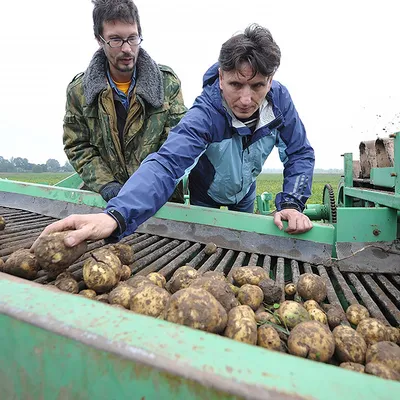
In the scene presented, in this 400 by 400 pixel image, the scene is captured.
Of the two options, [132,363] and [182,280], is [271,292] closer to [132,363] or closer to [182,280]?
[182,280]

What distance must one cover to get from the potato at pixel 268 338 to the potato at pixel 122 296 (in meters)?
0.57

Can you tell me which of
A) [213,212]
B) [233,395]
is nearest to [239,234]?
[213,212]

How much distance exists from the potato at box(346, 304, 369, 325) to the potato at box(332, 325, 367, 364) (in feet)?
0.74

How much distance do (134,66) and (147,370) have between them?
2917 millimetres

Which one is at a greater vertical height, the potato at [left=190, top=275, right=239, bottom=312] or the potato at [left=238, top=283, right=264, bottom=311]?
the potato at [left=190, top=275, right=239, bottom=312]

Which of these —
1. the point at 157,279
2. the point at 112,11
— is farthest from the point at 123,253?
the point at 112,11

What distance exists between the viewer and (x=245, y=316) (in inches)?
54.1

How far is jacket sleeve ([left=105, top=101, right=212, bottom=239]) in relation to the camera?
1.79 meters

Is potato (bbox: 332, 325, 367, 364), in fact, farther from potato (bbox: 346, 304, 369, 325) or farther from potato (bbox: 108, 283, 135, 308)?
potato (bbox: 108, 283, 135, 308)

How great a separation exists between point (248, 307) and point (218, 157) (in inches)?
59.5

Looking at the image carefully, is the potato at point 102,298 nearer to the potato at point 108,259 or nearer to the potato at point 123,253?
the potato at point 108,259

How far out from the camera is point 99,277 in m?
1.70

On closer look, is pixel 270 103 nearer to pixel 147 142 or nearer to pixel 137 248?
pixel 147 142

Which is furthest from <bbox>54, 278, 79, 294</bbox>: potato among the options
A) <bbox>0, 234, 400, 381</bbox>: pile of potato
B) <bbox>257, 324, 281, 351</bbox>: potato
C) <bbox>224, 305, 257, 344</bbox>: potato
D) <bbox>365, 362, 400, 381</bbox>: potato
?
<bbox>365, 362, 400, 381</bbox>: potato
